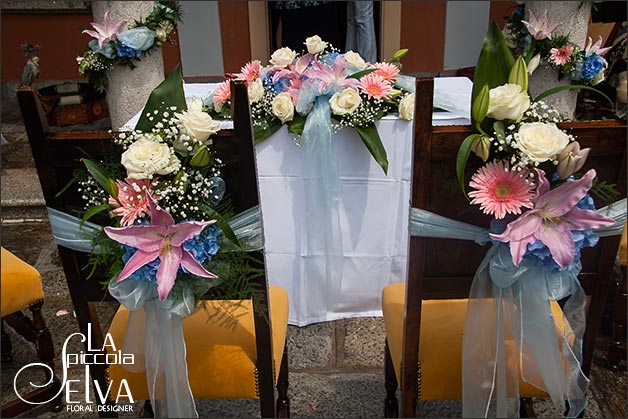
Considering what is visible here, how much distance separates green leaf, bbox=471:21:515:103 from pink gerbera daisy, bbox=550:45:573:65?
1.37 m

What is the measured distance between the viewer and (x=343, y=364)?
2279 millimetres

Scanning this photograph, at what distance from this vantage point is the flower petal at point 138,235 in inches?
45.1

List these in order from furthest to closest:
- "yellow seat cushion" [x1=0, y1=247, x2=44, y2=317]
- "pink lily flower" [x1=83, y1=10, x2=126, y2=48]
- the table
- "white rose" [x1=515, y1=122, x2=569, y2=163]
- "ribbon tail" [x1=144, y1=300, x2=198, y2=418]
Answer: "pink lily flower" [x1=83, y1=10, x2=126, y2=48], the table, "yellow seat cushion" [x1=0, y1=247, x2=44, y2=317], "ribbon tail" [x1=144, y1=300, x2=198, y2=418], "white rose" [x1=515, y1=122, x2=569, y2=163]

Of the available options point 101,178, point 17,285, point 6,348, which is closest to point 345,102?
point 101,178

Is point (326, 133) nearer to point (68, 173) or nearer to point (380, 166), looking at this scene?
point (380, 166)

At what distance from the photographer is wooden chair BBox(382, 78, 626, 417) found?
3.75ft

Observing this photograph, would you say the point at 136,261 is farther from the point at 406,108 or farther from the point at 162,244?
the point at 406,108

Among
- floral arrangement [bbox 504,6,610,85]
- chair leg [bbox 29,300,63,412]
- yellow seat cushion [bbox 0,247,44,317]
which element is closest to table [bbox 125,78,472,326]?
floral arrangement [bbox 504,6,610,85]

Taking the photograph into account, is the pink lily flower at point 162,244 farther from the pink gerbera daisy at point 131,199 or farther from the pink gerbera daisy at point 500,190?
the pink gerbera daisy at point 500,190

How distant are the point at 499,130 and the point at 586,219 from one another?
10.0 inches

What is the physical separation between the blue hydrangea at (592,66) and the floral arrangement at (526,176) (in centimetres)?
143

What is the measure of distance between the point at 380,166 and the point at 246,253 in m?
1.08

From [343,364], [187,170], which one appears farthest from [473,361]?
[343,364]

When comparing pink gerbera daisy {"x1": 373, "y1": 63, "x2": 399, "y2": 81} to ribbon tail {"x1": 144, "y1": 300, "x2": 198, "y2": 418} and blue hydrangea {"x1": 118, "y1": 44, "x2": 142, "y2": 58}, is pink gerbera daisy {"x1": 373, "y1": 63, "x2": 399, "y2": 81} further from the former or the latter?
ribbon tail {"x1": 144, "y1": 300, "x2": 198, "y2": 418}
